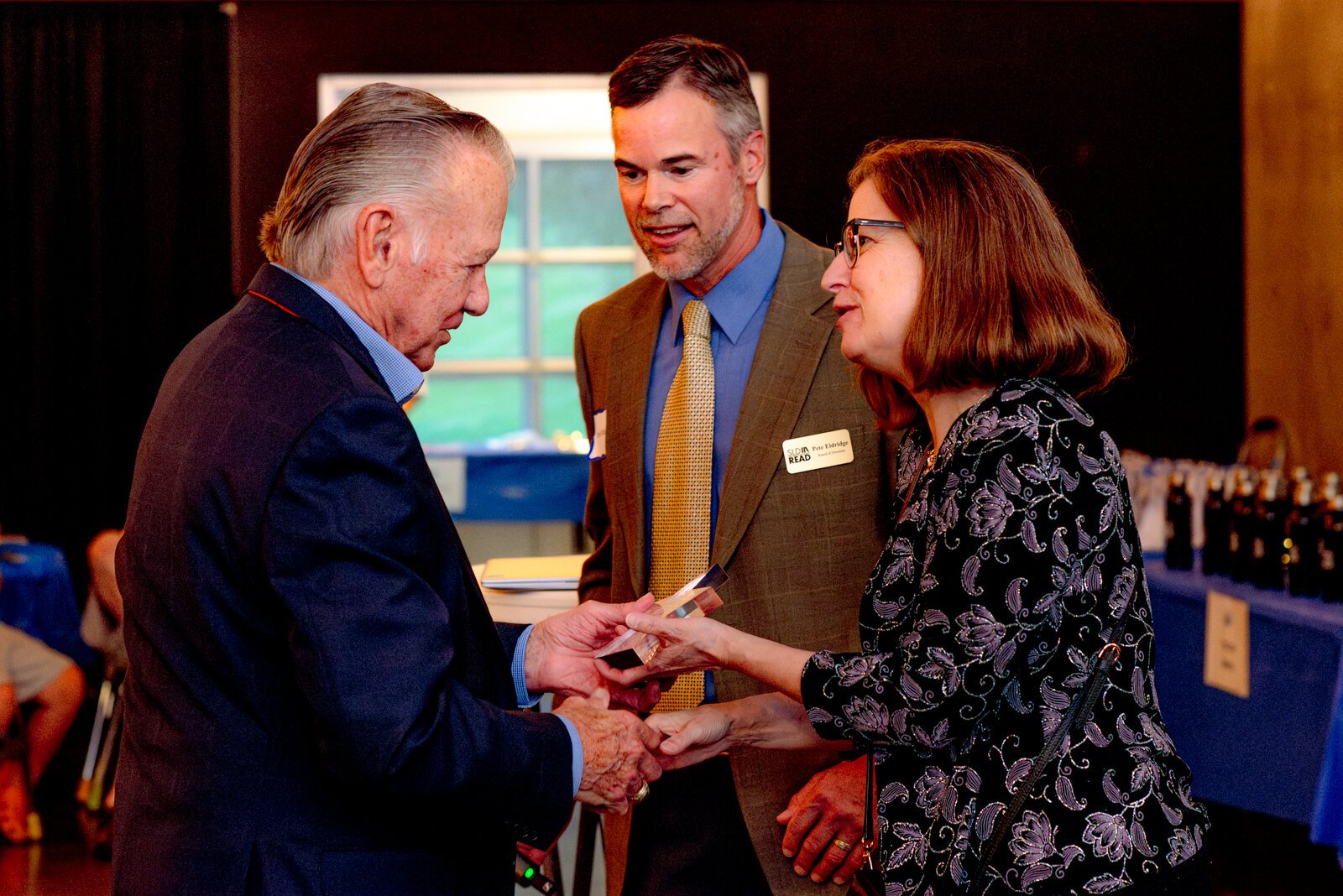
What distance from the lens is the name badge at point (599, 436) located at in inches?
90.7

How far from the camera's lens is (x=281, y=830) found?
1.34 metres

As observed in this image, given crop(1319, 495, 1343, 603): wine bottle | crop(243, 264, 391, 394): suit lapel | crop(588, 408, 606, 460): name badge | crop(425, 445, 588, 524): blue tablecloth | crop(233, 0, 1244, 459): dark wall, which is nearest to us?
crop(243, 264, 391, 394): suit lapel

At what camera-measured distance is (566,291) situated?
8.23m

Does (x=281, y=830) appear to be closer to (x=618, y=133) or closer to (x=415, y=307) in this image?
(x=415, y=307)

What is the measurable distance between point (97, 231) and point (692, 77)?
22.0ft

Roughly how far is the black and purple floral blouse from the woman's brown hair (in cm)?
7

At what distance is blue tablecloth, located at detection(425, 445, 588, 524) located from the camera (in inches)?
260

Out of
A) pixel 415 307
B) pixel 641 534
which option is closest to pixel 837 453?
Answer: pixel 641 534

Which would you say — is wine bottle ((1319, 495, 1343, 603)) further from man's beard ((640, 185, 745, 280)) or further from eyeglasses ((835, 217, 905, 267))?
eyeglasses ((835, 217, 905, 267))

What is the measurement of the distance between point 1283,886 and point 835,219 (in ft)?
14.7

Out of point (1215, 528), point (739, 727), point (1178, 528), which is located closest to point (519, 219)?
point (1178, 528)

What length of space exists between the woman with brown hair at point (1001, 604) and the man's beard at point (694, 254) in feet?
1.86

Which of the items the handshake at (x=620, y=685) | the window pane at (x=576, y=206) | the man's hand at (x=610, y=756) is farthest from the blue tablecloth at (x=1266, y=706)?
the window pane at (x=576, y=206)

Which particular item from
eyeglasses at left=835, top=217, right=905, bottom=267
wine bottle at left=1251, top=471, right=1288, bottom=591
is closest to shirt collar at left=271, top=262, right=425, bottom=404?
eyeglasses at left=835, top=217, right=905, bottom=267
